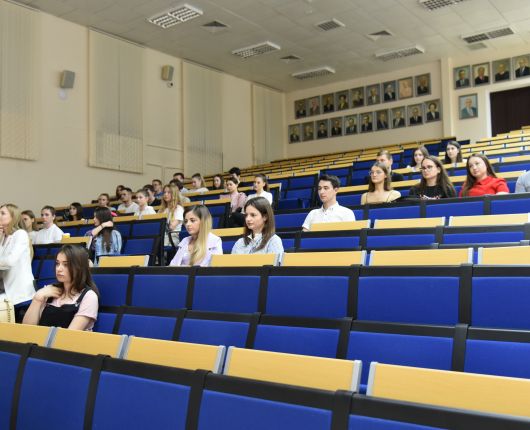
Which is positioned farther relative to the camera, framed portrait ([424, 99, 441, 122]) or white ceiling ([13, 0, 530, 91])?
framed portrait ([424, 99, 441, 122])

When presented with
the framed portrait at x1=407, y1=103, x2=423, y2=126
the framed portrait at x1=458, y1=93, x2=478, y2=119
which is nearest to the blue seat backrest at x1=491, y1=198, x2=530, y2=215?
the framed portrait at x1=458, y1=93, x2=478, y2=119

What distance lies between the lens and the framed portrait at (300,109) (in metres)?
10.9

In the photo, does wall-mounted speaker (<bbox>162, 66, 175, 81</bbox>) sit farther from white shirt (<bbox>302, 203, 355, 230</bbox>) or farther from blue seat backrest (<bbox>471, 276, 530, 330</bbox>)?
blue seat backrest (<bbox>471, 276, 530, 330</bbox>)

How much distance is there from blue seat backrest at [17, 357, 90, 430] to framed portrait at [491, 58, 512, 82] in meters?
9.12

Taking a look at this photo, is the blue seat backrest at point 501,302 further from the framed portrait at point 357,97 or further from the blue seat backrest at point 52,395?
the framed portrait at point 357,97

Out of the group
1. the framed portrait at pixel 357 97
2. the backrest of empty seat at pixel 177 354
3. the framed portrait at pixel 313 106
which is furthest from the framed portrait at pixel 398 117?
the backrest of empty seat at pixel 177 354

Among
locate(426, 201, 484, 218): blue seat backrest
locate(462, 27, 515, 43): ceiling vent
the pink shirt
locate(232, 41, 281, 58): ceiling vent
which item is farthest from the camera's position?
locate(232, 41, 281, 58): ceiling vent

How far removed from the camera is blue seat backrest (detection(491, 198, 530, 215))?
2.80 meters

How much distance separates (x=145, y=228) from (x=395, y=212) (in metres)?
1.98

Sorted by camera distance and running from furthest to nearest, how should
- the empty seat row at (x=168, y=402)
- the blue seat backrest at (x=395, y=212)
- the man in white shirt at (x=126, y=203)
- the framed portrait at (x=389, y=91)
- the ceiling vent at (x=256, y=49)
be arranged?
the framed portrait at (x=389, y=91) < the ceiling vent at (x=256, y=49) < the man in white shirt at (x=126, y=203) < the blue seat backrest at (x=395, y=212) < the empty seat row at (x=168, y=402)

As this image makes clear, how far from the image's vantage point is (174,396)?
1.09m

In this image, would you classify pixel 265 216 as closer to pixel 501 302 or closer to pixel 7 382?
pixel 501 302

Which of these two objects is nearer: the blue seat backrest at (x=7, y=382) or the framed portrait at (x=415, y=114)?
the blue seat backrest at (x=7, y=382)

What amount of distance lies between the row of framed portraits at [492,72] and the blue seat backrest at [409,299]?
27.3ft
